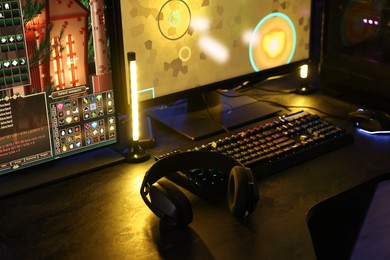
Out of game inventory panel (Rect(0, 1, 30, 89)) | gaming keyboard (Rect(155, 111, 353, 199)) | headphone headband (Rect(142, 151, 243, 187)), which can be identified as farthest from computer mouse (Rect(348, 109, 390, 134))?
game inventory panel (Rect(0, 1, 30, 89))

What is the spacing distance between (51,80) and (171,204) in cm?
41

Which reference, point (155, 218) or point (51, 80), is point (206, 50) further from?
point (155, 218)

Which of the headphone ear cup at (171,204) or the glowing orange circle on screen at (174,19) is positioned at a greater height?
the glowing orange circle on screen at (174,19)

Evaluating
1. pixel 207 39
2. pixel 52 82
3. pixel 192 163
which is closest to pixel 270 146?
pixel 192 163

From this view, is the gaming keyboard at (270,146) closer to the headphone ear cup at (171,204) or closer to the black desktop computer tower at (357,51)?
the headphone ear cup at (171,204)

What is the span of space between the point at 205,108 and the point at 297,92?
316 millimetres

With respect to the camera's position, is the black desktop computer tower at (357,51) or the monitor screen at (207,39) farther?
the black desktop computer tower at (357,51)

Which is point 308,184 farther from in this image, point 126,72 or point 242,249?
point 126,72

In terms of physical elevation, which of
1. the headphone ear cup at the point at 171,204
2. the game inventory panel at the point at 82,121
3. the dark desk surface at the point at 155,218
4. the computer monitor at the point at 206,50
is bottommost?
the dark desk surface at the point at 155,218

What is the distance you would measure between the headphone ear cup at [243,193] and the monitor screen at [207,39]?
1.41 ft

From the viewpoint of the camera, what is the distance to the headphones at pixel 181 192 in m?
1.06

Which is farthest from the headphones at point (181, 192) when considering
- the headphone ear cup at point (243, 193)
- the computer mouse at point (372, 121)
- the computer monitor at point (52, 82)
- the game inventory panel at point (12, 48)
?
the computer mouse at point (372, 121)

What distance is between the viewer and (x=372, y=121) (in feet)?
4.93

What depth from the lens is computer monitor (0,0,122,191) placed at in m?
1.19
